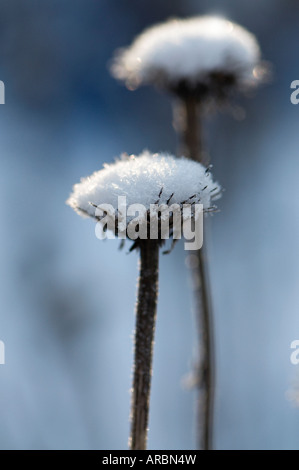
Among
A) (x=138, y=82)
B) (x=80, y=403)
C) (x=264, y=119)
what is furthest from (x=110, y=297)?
(x=138, y=82)

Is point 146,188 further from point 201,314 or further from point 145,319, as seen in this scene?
point 201,314

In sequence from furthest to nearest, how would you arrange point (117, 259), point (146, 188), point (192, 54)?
point (117, 259) < point (192, 54) < point (146, 188)

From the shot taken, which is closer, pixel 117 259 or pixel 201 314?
pixel 201 314

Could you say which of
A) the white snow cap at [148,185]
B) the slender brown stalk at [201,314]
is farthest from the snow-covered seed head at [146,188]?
the slender brown stalk at [201,314]

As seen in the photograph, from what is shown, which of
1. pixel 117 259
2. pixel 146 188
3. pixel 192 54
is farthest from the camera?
pixel 117 259

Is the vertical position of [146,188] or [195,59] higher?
[195,59]

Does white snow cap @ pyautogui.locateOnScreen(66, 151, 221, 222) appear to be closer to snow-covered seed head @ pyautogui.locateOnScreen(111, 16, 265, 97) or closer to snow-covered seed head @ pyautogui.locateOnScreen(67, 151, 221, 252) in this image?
snow-covered seed head @ pyautogui.locateOnScreen(67, 151, 221, 252)

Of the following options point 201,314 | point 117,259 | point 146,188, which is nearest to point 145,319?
point 146,188

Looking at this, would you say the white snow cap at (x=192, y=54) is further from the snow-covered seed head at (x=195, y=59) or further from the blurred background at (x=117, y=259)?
the blurred background at (x=117, y=259)
